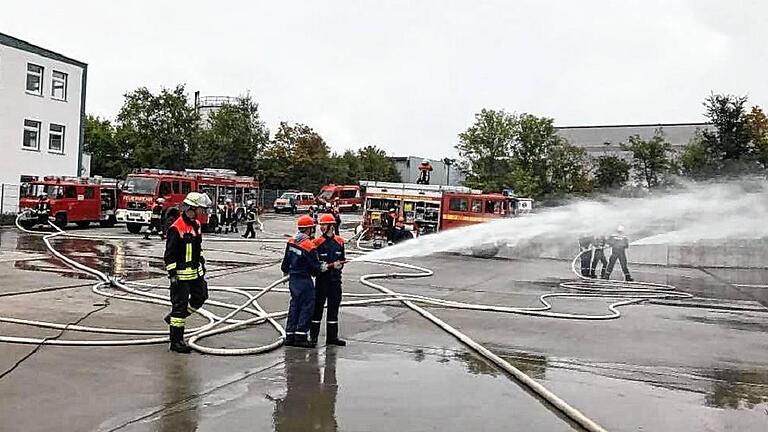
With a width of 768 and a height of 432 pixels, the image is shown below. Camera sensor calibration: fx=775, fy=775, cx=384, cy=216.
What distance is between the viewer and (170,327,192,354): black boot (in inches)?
325

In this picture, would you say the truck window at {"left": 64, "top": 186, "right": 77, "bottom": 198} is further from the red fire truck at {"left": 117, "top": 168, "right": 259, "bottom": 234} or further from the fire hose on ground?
the fire hose on ground

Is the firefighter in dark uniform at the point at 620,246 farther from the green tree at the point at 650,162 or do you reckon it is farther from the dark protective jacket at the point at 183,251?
the green tree at the point at 650,162

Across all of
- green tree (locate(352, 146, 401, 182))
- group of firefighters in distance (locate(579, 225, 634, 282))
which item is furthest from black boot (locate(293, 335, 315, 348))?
green tree (locate(352, 146, 401, 182))

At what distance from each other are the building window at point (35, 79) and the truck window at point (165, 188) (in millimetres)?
12935

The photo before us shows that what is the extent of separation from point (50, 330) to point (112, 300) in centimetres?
276

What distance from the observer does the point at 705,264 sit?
2800cm

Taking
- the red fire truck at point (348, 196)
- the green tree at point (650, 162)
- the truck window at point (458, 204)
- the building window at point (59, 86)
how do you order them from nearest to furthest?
1. the truck window at point (458, 204)
2. the green tree at point (650, 162)
3. the building window at point (59, 86)
4. the red fire truck at point (348, 196)

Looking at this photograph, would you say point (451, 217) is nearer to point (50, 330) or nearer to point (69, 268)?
point (69, 268)

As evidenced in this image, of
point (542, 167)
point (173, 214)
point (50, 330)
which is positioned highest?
point (542, 167)

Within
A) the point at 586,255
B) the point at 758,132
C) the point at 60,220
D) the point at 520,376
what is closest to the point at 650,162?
the point at 758,132

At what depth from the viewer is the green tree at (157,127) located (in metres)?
52.7

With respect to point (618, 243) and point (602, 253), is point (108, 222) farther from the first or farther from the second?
point (618, 243)

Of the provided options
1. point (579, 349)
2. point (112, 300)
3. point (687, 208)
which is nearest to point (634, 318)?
point (579, 349)

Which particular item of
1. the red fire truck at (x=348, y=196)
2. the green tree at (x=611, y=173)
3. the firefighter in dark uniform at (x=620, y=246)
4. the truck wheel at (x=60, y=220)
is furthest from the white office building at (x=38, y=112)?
the green tree at (x=611, y=173)
